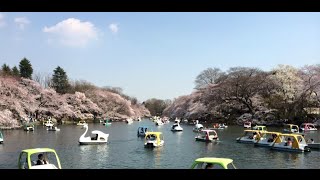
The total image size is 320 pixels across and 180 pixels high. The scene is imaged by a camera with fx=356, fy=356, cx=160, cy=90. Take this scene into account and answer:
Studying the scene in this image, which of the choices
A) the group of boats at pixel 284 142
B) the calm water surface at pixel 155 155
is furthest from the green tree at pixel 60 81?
the group of boats at pixel 284 142

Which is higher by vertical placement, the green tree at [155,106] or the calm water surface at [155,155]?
the green tree at [155,106]

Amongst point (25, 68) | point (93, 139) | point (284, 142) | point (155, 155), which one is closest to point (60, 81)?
point (25, 68)

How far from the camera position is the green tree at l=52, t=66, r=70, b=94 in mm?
52938

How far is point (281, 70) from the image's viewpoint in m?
44.0

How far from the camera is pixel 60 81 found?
53812mm

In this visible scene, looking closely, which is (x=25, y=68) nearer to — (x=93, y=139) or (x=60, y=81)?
(x=60, y=81)

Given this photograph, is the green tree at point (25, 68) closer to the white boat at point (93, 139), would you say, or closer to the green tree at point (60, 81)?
the green tree at point (60, 81)

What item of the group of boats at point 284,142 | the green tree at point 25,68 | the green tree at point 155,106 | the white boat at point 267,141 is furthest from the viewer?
the green tree at point 155,106

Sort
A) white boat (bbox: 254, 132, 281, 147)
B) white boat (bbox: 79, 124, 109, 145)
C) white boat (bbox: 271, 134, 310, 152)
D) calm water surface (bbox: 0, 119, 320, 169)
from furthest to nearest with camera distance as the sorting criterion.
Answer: white boat (bbox: 79, 124, 109, 145)
white boat (bbox: 254, 132, 281, 147)
white boat (bbox: 271, 134, 310, 152)
calm water surface (bbox: 0, 119, 320, 169)

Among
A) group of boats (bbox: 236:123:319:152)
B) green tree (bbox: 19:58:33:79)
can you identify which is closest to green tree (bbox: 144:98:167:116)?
green tree (bbox: 19:58:33:79)

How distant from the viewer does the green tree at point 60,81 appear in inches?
2084

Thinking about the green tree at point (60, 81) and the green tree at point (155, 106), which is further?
the green tree at point (155, 106)

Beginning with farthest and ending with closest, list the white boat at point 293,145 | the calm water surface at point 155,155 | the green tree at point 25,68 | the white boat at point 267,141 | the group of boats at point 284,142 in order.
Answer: the green tree at point 25,68 < the white boat at point 267,141 < the group of boats at point 284,142 < the white boat at point 293,145 < the calm water surface at point 155,155

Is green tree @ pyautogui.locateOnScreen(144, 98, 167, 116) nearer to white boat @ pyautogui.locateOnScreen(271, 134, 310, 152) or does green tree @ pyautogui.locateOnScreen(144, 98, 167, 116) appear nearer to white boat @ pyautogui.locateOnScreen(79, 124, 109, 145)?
white boat @ pyautogui.locateOnScreen(79, 124, 109, 145)
